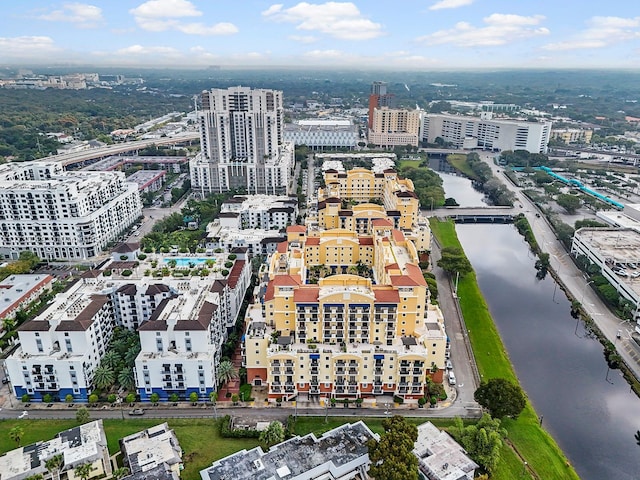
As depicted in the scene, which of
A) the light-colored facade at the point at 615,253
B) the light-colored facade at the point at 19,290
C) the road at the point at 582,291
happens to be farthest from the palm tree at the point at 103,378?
the light-colored facade at the point at 615,253

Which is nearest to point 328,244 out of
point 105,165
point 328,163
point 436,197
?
point 436,197

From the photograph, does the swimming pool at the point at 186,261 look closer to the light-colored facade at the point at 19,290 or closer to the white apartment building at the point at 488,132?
the light-colored facade at the point at 19,290

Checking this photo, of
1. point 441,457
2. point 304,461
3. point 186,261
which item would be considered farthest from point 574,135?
point 304,461

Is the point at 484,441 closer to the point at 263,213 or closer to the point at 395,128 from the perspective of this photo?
the point at 263,213

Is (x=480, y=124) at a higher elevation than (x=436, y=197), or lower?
higher

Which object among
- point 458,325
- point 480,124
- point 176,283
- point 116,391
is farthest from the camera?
point 480,124

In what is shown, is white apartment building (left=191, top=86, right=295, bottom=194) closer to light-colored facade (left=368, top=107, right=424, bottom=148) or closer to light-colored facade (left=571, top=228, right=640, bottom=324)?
light-colored facade (left=571, top=228, right=640, bottom=324)

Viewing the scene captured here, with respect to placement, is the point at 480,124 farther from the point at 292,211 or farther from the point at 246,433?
the point at 246,433
